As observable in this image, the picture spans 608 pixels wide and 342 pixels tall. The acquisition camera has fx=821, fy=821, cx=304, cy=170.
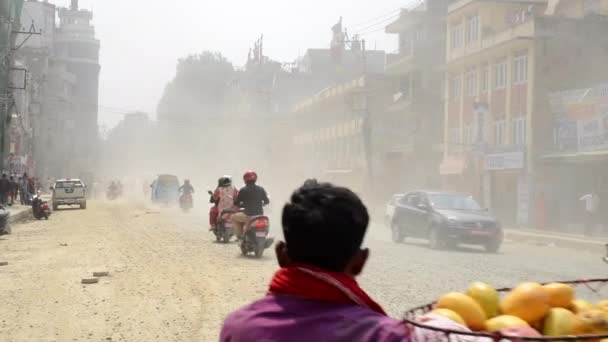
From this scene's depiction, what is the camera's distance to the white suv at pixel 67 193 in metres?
45.0

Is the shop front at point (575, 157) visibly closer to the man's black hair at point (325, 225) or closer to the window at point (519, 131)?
the window at point (519, 131)

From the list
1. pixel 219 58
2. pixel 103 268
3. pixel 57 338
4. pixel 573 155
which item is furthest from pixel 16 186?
pixel 219 58

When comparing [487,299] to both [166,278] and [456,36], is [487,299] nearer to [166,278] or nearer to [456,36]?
[166,278]

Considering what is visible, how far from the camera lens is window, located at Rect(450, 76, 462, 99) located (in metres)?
45.0

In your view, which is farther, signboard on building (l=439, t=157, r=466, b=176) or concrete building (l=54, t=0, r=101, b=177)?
concrete building (l=54, t=0, r=101, b=177)

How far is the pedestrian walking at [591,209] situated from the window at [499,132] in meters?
10.9

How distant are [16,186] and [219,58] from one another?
Answer: 230 ft

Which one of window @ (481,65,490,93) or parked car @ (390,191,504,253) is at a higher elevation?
window @ (481,65,490,93)

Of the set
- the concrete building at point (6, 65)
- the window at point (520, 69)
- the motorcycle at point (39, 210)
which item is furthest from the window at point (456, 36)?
the concrete building at point (6, 65)

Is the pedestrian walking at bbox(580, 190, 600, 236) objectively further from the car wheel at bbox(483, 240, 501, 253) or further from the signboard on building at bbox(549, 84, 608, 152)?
the car wheel at bbox(483, 240, 501, 253)

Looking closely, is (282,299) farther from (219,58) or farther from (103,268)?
(219,58)

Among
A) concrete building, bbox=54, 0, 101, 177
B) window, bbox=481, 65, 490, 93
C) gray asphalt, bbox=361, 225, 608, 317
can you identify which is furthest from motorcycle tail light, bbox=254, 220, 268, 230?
concrete building, bbox=54, 0, 101, 177

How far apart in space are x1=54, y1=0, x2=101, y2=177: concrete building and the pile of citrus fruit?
125792 mm

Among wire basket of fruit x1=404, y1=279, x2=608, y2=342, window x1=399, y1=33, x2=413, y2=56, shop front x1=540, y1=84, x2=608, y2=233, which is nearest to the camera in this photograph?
wire basket of fruit x1=404, y1=279, x2=608, y2=342
